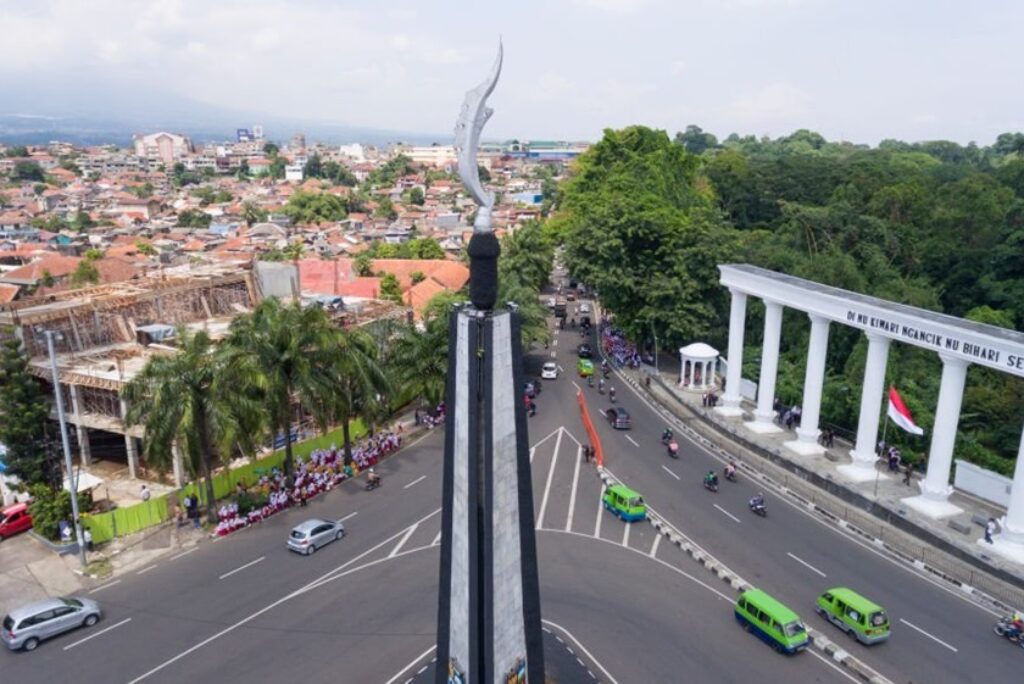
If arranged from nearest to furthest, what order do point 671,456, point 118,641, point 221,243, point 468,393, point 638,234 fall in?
point 468,393
point 118,641
point 671,456
point 638,234
point 221,243

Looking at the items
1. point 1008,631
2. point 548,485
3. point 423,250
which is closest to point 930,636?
point 1008,631

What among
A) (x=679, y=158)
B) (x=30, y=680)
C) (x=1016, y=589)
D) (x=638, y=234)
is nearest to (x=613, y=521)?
(x=1016, y=589)

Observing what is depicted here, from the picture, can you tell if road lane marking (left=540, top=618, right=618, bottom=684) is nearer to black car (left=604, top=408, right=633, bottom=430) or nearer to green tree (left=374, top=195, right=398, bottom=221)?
black car (left=604, top=408, right=633, bottom=430)

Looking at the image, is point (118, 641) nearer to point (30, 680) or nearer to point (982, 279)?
point (30, 680)

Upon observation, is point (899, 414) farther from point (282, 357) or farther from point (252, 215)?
point (252, 215)

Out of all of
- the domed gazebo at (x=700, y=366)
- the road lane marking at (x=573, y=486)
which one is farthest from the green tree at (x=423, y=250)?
the road lane marking at (x=573, y=486)

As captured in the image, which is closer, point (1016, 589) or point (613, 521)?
point (1016, 589)
